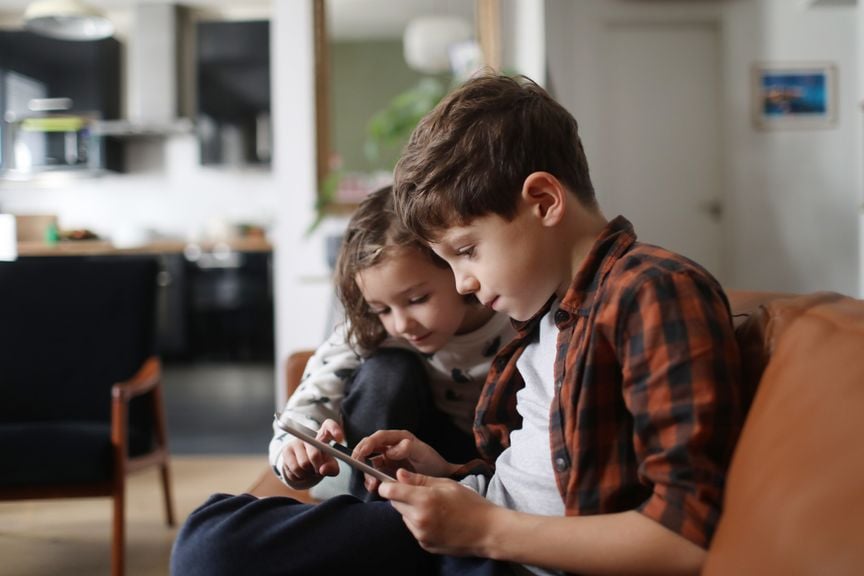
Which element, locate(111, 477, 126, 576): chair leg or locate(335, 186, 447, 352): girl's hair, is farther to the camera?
locate(111, 477, 126, 576): chair leg

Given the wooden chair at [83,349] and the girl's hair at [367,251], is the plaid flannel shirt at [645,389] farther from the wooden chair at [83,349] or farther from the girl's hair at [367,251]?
the wooden chair at [83,349]

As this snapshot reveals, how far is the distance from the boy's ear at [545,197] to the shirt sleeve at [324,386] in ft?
1.85

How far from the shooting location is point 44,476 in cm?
190

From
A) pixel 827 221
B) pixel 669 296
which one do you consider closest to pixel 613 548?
pixel 669 296

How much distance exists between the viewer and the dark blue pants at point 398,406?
1.22 m

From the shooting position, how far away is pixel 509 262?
891 millimetres

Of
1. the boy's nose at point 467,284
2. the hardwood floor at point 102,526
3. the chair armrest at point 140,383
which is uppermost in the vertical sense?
the boy's nose at point 467,284

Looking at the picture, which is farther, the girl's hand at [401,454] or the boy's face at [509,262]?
the girl's hand at [401,454]

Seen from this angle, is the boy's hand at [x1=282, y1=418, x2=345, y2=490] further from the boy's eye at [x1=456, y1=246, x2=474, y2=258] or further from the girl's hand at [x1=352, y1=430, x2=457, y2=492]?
the boy's eye at [x1=456, y1=246, x2=474, y2=258]

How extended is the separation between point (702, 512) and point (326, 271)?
121 inches

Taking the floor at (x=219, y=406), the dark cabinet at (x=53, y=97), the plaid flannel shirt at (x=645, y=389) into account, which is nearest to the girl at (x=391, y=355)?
the plaid flannel shirt at (x=645, y=389)

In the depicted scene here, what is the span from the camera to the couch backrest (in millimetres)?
540

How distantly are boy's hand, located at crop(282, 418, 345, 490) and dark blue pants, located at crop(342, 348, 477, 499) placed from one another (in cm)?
7

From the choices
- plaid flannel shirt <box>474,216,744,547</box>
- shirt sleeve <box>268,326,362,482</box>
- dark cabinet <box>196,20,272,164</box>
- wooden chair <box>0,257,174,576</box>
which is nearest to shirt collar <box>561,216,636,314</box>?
plaid flannel shirt <box>474,216,744,547</box>
